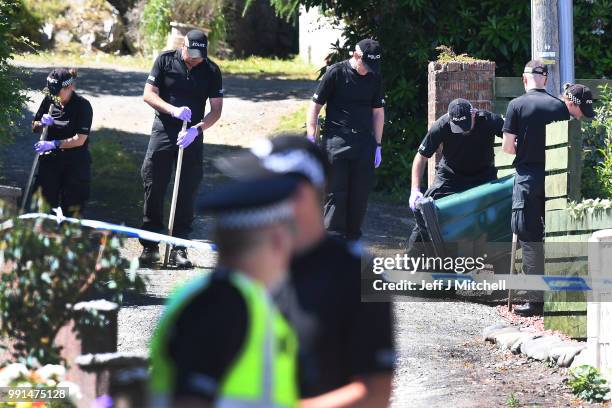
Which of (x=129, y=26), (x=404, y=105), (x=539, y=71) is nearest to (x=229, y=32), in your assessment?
(x=129, y=26)

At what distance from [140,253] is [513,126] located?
11.5 feet

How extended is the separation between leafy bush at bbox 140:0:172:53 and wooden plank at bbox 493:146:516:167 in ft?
43.9

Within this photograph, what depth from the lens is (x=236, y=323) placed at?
238cm

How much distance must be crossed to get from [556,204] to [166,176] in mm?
3307

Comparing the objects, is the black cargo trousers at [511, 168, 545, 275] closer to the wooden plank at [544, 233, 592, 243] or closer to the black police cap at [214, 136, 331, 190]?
the wooden plank at [544, 233, 592, 243]

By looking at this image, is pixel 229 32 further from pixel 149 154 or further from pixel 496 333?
pixel 496 333

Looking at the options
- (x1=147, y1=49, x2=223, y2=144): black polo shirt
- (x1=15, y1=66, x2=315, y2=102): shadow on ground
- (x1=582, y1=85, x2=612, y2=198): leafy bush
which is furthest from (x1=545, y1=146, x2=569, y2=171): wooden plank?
(x1=15, y1=66, x2=315, y2=102): shadow on ground

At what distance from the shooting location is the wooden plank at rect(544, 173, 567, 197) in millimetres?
8242

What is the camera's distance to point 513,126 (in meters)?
8.70

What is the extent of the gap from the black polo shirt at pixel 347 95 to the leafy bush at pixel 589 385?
10.8ft

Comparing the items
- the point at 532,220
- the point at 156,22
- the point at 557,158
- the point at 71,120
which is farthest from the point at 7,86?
the point at 156,22

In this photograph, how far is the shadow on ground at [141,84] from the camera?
19703mm

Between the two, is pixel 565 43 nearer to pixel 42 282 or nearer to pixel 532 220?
pixel 532 220

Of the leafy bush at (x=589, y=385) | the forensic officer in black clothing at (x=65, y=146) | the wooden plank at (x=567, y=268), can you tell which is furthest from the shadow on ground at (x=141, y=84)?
the leafy bush at (x=589, y=385)
